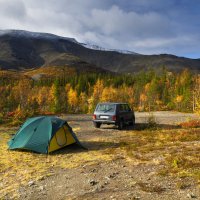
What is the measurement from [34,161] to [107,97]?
96.3m

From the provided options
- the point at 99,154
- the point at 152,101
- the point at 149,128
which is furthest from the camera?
the point at 152,101

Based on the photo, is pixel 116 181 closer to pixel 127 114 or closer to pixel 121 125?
pixel 121 125

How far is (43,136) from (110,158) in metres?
3.92

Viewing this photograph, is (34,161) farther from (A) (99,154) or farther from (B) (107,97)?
(B) (107,97)

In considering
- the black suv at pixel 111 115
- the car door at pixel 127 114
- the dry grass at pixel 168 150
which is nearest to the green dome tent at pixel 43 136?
the dry grass at pixel 168 150

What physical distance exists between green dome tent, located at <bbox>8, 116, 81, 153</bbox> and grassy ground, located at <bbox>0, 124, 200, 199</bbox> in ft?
1.40

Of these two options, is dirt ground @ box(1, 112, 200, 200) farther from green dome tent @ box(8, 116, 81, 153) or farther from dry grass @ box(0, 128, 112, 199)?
green dome tent @ box(8, 116, 81, 153)

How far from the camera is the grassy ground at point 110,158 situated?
465 inches

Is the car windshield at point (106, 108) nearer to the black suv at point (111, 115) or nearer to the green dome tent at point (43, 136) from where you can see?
the black suv at point (111, 115)

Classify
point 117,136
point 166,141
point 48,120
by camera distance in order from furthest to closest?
point 117,136 → point 166,141 → point 48,120

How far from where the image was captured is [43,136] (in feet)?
54.4

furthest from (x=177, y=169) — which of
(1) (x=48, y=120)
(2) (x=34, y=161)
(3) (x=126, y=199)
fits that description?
(1) (x=48, y=120)

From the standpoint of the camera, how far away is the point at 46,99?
4616 inches

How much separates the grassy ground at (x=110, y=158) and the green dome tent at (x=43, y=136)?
1.40ft
